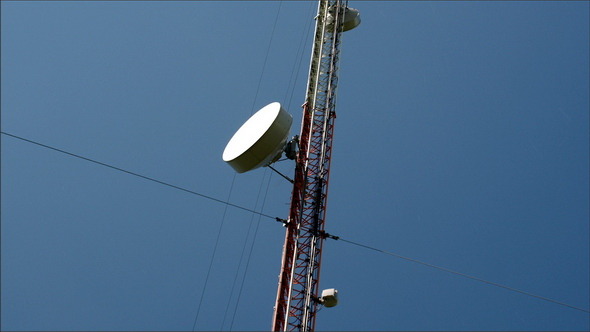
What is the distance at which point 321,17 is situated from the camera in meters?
40.2

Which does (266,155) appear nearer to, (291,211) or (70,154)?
(291,211)

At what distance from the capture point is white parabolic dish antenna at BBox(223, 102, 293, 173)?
96.4 ft

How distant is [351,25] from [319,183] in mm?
13006

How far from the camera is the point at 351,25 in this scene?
41250 mm

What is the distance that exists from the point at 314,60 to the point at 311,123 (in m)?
4.66

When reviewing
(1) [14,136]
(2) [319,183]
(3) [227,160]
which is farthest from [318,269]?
(1) [14,136]

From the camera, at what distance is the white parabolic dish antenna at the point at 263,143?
29.4 meters

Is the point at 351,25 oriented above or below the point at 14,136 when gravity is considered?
above

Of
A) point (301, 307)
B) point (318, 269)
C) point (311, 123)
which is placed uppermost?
point (311, 123)

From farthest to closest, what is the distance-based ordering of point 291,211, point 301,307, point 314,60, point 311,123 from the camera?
point 314,60 → point 311,123 → point 291,211 → point 301,307

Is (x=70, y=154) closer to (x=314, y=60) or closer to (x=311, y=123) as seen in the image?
(x=311, y=123)

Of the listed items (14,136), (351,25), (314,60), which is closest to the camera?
(14,136)

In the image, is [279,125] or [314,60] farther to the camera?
[314,60]

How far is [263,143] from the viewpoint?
2936cm
